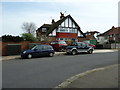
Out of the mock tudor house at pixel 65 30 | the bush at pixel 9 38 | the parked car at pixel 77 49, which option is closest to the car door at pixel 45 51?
the parked car at pixel 77 49

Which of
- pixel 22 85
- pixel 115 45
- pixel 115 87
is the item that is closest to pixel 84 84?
pixel 115 87

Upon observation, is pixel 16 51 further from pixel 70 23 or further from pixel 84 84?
pixel 70 23

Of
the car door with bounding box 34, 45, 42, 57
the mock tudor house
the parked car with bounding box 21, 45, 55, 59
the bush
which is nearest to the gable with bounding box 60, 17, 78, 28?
the mock tudor house

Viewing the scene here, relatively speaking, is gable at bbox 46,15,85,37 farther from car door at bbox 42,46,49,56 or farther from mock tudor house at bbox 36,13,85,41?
car door at bbox 42,46,49,56

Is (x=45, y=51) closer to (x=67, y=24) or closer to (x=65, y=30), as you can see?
(x=65, y=30)

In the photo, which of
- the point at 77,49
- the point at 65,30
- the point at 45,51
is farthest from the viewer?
the point at 65,30

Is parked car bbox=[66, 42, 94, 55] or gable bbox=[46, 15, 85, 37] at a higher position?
gable bbox=[46, 15, 85, 37]

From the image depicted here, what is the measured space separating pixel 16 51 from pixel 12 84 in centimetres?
1327

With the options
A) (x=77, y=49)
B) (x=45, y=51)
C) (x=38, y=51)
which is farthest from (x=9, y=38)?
(x=77, y=49)

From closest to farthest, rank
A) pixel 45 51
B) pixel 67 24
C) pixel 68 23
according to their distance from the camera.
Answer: pixel 45 51, pixel 67 24, pixel 68 23

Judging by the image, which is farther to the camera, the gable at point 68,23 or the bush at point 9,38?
the gable at point 68,23

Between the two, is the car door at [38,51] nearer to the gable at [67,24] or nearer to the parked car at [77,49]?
the parked car at [77,49]

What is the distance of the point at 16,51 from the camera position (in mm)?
19266

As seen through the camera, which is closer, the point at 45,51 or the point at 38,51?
the point at 38,51
